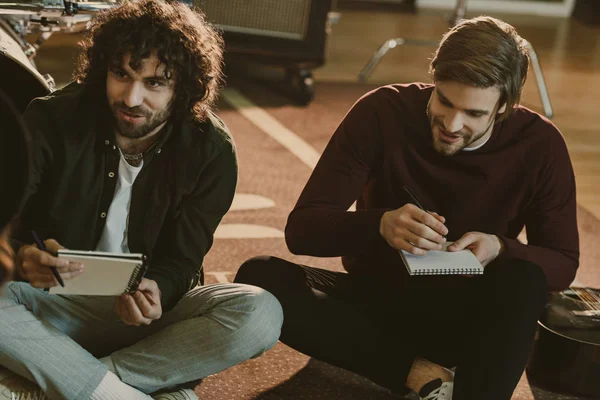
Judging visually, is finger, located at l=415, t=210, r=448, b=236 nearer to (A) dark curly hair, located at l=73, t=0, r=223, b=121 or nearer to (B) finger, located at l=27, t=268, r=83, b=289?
(A) dark curly hair, located at l=73, t=0, r=223, b=121

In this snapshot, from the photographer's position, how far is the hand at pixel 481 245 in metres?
1.56

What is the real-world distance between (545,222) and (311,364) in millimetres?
519

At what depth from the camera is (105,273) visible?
1.35 m

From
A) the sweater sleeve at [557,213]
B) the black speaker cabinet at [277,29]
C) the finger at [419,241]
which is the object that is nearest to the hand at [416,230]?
the finger at [419,241]

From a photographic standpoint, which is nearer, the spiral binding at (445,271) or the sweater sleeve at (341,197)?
the spiral binding at (445,271)

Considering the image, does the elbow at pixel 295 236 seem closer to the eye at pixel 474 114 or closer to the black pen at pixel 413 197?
the black pen at pixel 413 197

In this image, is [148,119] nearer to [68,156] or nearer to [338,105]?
[68,156]

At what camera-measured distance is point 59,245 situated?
4.62ft

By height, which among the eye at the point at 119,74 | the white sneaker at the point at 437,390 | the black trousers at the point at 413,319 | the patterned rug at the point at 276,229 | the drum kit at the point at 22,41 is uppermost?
the eye at the point at 119,74

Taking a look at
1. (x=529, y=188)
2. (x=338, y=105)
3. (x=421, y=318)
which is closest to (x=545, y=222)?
(x=529, y=188)

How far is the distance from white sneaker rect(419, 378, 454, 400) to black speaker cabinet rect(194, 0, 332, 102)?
2.08 meters

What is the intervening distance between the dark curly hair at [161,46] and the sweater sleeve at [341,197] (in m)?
0.25

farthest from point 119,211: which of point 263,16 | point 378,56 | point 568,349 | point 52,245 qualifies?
point 378,56

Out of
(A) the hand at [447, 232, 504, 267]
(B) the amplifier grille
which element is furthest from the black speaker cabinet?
(A) the hand at [447, 232, 504, 267]
